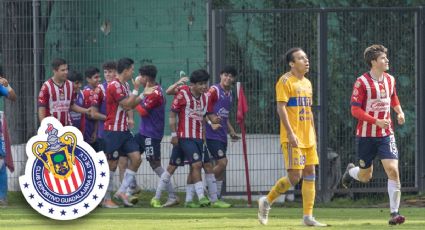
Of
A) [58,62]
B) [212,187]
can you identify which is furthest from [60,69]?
[212,187]

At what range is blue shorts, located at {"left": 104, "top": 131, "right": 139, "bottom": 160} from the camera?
2114 centimetres

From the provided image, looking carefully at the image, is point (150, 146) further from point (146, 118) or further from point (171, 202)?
point (171, 202)

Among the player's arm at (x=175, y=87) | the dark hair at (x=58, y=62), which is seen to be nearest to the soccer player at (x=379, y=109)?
the player's arm at (x=175, y=87)

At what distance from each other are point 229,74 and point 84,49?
2.63 metres

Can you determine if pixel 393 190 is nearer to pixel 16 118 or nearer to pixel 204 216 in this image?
pixel 204 216

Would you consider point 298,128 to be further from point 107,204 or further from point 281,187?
point 107,204

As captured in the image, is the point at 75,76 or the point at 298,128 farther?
the point at 75,76

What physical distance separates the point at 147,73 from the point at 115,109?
742mm

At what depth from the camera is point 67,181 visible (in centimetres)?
1338

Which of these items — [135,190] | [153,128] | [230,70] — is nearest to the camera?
[230,70]

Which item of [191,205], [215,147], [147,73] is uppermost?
[147,73]

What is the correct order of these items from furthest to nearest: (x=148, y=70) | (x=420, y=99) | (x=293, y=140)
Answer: (x=420, y=99)
(x=148, y=70)
(x=293, y=140)

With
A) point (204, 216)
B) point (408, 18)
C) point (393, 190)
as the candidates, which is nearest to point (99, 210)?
point (204, 216)

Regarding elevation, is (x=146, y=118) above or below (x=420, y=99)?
below
